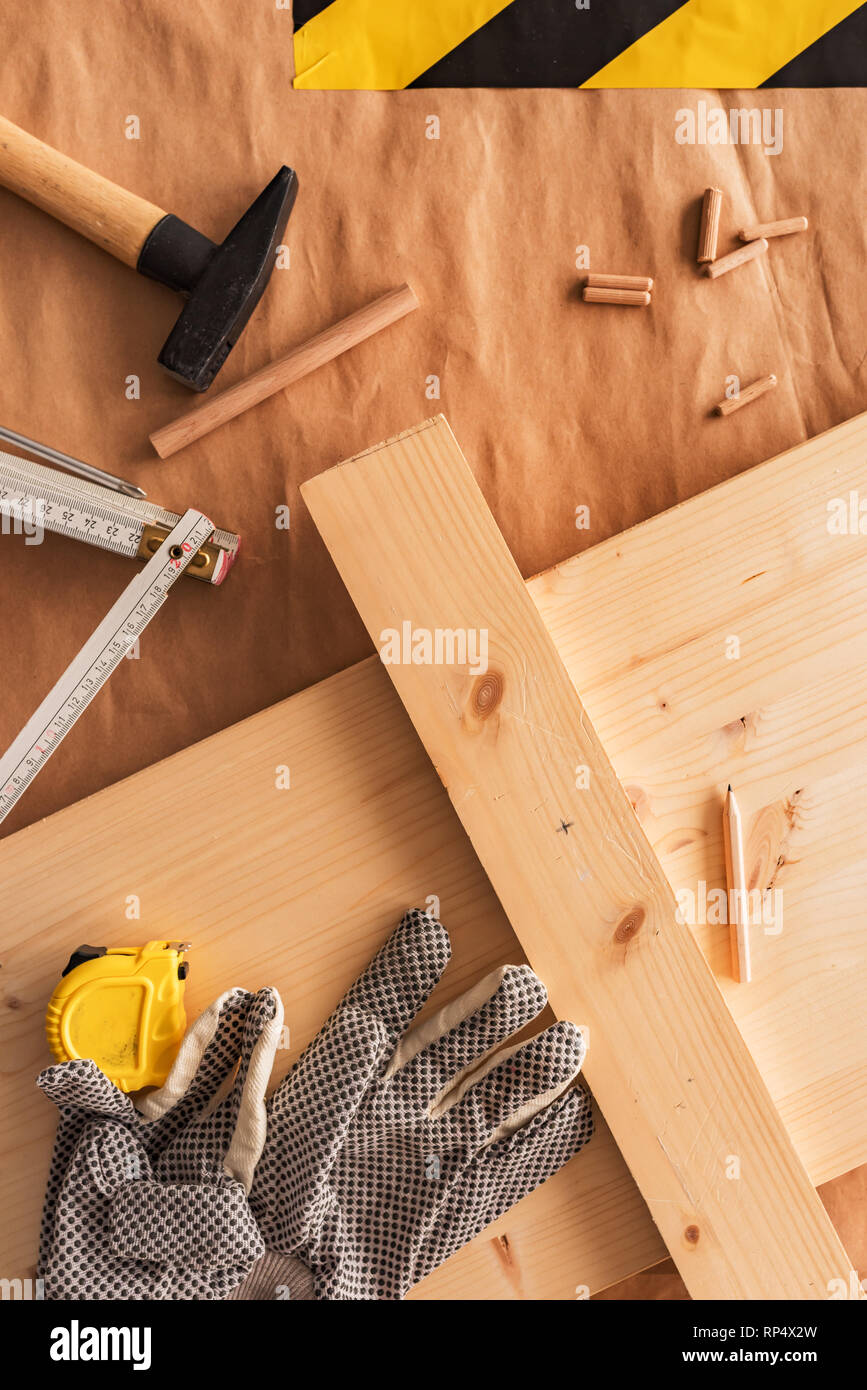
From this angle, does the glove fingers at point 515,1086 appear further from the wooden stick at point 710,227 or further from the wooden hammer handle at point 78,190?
the wooden hammer handle at point 78,190

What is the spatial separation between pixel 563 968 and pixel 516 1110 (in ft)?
0.65

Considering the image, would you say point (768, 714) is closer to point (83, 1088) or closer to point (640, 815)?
point (640, 815)

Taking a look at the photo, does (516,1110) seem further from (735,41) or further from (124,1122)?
(735,41)

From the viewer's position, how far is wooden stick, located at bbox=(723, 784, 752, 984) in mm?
1194

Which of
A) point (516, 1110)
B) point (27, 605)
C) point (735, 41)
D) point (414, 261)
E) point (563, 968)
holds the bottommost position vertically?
point (516, 1110)

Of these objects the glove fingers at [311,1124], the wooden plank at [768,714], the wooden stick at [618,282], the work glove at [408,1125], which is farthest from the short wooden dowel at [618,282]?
the glove fingers at [311,1124]

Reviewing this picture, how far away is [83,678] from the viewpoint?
4.55 feet

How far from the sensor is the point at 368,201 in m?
1.42

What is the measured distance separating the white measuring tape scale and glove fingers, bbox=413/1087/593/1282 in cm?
86

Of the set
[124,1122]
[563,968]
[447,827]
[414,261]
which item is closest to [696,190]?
[414,261]

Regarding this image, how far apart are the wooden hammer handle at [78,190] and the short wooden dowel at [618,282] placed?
67 cm

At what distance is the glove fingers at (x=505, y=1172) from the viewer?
1.14 m

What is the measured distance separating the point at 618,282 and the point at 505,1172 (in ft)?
4.32

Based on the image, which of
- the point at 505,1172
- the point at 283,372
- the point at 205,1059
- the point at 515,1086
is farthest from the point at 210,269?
the point at 505,1172
